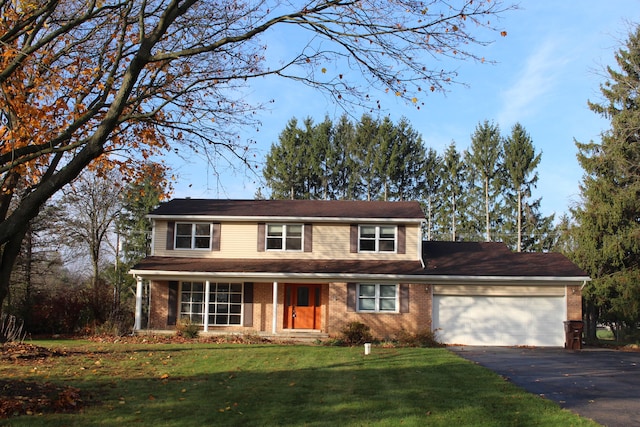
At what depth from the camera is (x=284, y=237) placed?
2597 cm

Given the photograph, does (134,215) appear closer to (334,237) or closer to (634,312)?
(334,237)

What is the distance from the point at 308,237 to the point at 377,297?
4.14 m

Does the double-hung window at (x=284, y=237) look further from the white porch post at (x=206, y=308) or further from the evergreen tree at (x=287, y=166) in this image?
the evergreen tree at (x=287, y=166)

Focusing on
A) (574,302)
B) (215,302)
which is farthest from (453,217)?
(215,302)

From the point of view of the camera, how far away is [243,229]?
26.1 metres

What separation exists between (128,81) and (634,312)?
2661 cm

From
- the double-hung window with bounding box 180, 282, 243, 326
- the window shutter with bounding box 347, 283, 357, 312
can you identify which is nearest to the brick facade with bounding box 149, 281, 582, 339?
the window shutter with bounding box 347, 283, 357, 312

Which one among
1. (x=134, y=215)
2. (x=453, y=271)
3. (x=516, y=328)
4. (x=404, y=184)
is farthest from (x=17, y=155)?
(x=404, y=184)

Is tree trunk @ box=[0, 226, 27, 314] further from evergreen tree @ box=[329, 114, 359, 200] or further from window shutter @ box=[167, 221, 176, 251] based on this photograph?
evergreen tree @ box=[329, 114, 359, 200]

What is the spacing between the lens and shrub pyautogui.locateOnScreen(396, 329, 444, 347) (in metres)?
21.3

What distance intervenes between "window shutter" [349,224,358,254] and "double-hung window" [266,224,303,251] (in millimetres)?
2197

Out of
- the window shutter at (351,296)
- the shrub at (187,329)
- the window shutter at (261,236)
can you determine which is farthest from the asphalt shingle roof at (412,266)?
the shrub at (187,329)

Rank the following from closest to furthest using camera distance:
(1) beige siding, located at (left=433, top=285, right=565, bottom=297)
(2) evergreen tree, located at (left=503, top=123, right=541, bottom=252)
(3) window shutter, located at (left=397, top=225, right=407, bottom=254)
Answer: (1) beige siding, located at (left=433, top=285, right=565, bottom=297) → (3) window shutter, located at (left=397, top=225, right=407, bottom=254) → (2) evergreen tree, located at (left=503, top=123, right=541, bottom=252)

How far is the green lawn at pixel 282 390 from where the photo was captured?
800cm
